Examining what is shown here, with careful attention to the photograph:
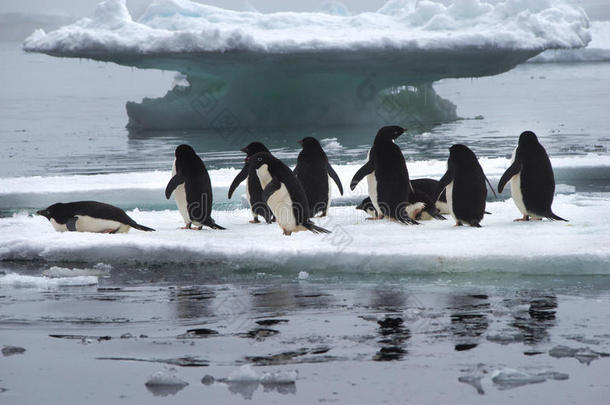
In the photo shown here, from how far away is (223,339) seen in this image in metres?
3.74

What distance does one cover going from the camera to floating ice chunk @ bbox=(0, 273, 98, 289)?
4918 millimetres

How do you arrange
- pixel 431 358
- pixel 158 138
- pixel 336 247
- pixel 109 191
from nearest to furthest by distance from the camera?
pixel 431 358 < pixel 336 247 < pixel 109 191 < pixel 158 138

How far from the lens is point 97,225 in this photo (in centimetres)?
614

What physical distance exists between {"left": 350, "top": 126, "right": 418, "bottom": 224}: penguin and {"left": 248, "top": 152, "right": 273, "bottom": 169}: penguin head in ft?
2.26

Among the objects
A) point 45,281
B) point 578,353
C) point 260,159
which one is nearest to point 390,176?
point 260,159

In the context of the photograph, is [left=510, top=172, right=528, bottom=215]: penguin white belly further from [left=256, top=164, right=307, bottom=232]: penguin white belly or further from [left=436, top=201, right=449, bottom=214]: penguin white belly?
[left=256, top=164, right=307, bottom=232]: penguin white belly

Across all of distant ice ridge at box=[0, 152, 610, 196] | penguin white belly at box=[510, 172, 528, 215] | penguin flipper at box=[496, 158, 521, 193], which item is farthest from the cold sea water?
distant ice ridge at box=[0, 152, 610, 196]

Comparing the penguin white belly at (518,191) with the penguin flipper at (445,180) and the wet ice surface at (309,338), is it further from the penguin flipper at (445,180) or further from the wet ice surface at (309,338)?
the wet ice surface at (309,338)

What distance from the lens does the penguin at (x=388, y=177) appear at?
639 cm

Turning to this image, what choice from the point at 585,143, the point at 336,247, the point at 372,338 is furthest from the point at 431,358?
the point at 585,143

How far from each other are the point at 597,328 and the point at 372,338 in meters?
0.95

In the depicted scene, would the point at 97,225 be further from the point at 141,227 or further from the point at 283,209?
the point at 283,209

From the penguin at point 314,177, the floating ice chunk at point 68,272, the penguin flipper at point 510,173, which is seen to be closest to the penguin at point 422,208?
the penguin at point 314,177

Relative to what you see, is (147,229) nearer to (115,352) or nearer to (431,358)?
(115,352)
